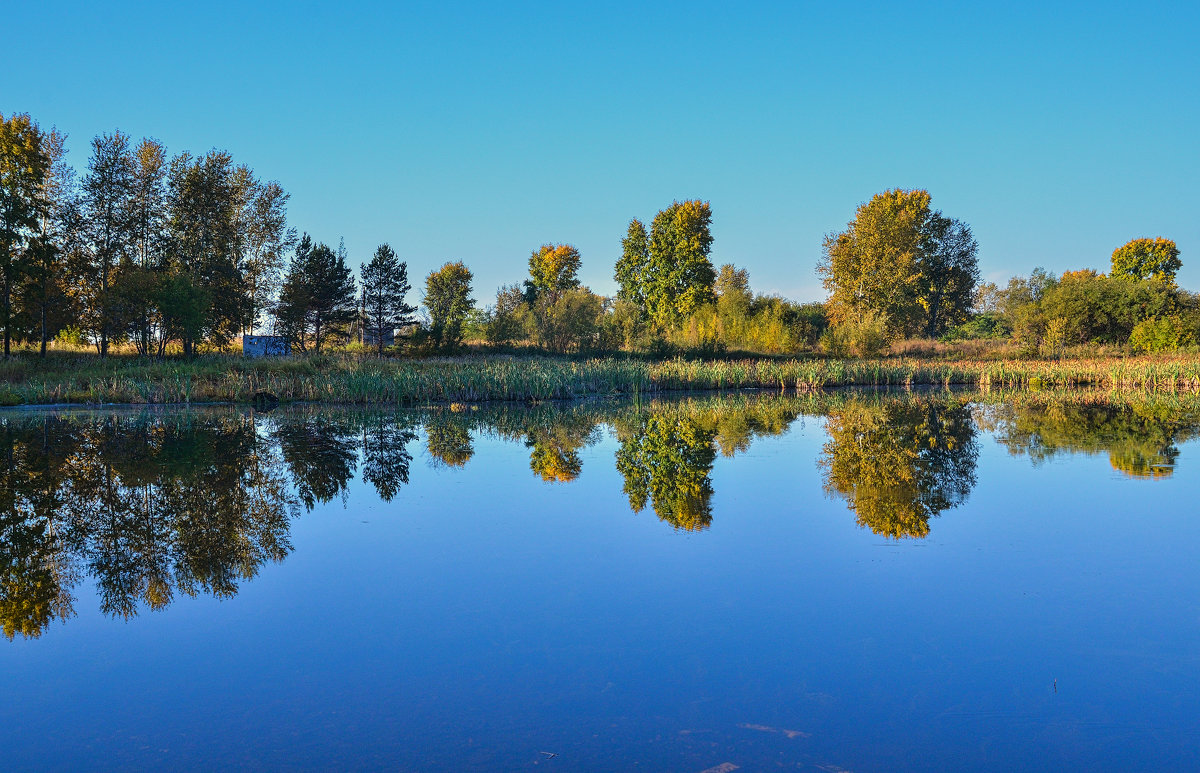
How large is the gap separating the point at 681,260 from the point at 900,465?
3996 cm

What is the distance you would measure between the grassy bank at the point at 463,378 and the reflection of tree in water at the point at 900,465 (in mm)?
9277

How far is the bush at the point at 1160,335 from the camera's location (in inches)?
1453

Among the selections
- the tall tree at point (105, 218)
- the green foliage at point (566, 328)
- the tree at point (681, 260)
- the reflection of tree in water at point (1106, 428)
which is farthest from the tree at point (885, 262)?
the tall tree at point (105, 218)

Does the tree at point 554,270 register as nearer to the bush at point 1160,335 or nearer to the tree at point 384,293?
the tree at point 384,293

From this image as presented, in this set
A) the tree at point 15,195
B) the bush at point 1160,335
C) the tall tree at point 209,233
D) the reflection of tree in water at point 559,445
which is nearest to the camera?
the reflection of tree in water at point 559,445

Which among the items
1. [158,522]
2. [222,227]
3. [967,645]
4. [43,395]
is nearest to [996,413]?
[967,645]

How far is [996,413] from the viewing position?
17078mm

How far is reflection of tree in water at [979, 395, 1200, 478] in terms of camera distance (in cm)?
1015

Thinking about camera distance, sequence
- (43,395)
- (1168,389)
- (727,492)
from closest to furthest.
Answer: (727,492) < (43,395) < (1168,389)

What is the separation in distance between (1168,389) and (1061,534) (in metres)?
23.3

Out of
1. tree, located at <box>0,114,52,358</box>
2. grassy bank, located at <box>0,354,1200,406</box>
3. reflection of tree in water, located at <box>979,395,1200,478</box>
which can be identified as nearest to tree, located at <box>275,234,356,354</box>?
grassy bank, located at <box>0,354,1200,406</box>

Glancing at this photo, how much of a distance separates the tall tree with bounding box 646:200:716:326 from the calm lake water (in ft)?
127

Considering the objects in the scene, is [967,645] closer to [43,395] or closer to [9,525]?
[9,525]

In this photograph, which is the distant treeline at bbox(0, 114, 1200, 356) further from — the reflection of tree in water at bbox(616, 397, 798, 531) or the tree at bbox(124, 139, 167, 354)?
the reflection of tree in water at bbox(616, 397, 798, 531)
